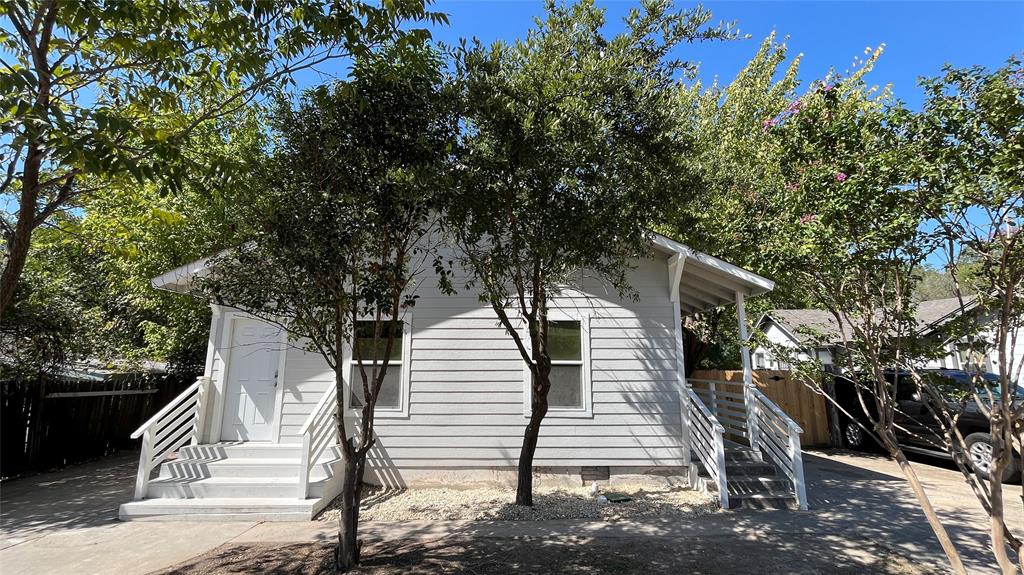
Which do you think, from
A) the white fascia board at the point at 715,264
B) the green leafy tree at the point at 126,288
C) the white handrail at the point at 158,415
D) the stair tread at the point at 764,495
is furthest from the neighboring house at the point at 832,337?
the green leafy tree at the point at 126,288

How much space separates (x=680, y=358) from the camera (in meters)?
7.93

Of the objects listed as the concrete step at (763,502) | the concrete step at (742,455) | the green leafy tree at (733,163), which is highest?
the green leafy tree at (733,163)

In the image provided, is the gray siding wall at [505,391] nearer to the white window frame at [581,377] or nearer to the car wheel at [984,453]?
the white window frame at [581,377]

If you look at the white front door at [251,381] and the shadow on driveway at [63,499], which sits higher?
the white front door at [251,381]

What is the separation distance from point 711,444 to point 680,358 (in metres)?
1.42

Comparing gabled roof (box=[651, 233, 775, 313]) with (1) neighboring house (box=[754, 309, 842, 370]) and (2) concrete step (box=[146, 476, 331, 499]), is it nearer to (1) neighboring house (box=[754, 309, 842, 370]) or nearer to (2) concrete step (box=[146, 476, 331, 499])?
(1) neighboring house (box=[754, 309, 842, 370])

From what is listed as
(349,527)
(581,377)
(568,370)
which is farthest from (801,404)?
(349,527)

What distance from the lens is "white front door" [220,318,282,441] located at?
7.66 m

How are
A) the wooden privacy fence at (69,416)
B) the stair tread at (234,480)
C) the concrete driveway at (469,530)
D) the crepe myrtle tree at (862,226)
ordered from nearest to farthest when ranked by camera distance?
the crepe myrtle tree at (862,226) → the concrete driveway at (469,530) → the stair tread at (234,480) → the wooden privacy fence at (69,416)

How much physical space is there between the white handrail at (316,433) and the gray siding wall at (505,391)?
0.55 metres

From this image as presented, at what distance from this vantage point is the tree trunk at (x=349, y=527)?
4.38 m

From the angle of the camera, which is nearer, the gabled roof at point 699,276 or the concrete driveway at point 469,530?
the concrete driveway at point 469,530

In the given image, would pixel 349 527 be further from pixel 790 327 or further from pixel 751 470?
pixel 790 327

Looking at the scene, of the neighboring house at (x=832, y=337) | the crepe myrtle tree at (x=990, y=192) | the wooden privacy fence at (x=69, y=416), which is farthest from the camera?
the wooden privacy fence at (x=69, y=416)
